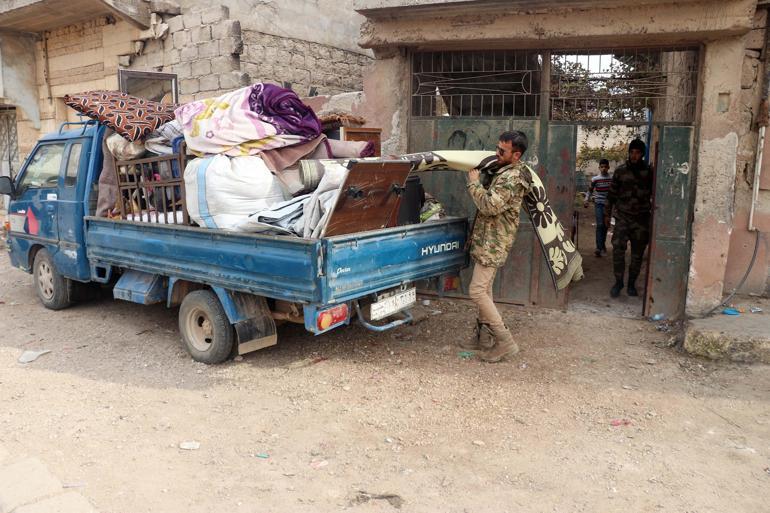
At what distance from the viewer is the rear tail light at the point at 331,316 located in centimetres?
404

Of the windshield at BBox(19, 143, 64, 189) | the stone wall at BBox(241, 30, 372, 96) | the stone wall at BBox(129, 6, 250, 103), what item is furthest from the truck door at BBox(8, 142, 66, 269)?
the stone wall at BBox(241, 30, 372, 96)

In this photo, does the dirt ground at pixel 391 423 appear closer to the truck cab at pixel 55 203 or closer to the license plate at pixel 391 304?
the license plate at pixel 391 304

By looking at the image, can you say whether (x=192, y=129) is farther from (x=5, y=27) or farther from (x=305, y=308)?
(x=5, y=27)

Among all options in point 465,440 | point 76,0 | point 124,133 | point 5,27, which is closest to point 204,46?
point 76,0

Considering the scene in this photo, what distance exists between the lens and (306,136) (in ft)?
16.7

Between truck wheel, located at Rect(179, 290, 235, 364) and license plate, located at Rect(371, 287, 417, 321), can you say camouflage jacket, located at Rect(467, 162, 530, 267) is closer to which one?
license plate, located at Rect(371, 287, 417, 321)

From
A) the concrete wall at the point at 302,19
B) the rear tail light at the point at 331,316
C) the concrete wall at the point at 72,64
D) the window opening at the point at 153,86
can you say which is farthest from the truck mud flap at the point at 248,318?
the concrete wall at the point at 72,64

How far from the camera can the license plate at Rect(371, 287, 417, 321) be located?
448 centimetres

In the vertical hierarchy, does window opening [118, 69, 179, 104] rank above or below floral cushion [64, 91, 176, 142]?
above

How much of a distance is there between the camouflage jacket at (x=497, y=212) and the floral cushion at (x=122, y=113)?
117 inches

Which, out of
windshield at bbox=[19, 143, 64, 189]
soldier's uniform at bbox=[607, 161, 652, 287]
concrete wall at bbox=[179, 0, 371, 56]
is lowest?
soldier's uniform at bbox=[607, 161, 652, 287]

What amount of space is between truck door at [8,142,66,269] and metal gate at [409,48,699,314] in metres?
3.77

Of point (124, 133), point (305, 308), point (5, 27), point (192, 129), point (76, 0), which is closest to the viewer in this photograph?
point (305, 308)

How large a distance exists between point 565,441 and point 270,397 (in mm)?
1967
